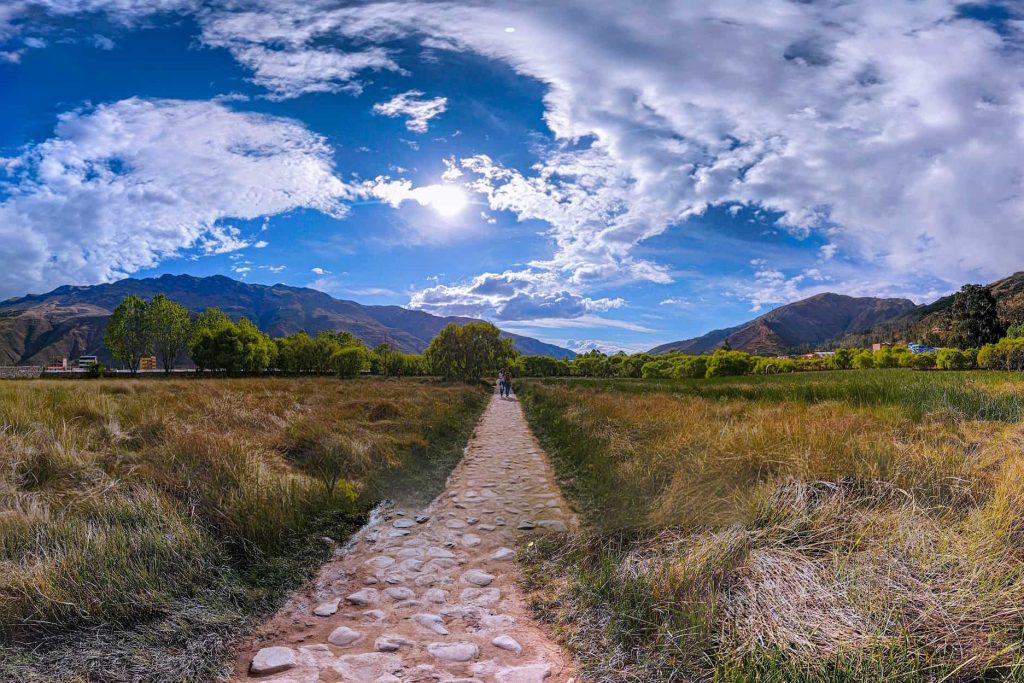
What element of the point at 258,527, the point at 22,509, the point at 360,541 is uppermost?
the point at 22,509

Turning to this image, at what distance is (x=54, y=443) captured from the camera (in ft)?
20.8

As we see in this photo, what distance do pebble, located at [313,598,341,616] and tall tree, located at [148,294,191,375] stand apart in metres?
83.5

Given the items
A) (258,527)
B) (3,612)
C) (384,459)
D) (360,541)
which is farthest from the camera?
(384,459)

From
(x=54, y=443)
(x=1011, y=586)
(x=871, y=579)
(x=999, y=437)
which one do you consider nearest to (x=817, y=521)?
(x=871, y=579)

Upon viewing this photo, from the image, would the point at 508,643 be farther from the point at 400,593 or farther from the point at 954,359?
the point at 954,359

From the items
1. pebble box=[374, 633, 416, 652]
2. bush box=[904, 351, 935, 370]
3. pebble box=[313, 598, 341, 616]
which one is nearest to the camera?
pebble box=[374, 633, 416, 652]

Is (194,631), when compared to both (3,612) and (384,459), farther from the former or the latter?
(384,459)

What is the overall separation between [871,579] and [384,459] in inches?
314

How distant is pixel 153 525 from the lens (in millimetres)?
4566

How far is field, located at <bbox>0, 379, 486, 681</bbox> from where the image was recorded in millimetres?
3395

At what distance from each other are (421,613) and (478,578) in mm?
887

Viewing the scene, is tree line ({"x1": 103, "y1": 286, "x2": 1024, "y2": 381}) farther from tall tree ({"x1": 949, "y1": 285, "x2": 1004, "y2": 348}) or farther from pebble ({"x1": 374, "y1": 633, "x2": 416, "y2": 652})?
pebble ({"x1": 374, "y1": 633, "x2": 416, "y2": 652})

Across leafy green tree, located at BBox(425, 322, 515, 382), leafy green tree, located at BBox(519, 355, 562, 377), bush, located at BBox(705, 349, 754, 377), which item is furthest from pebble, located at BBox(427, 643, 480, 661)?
leafy green tree, located at BBox(519, 355, 562, 377)

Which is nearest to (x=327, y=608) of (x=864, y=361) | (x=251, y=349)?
(x=251, y=349)
